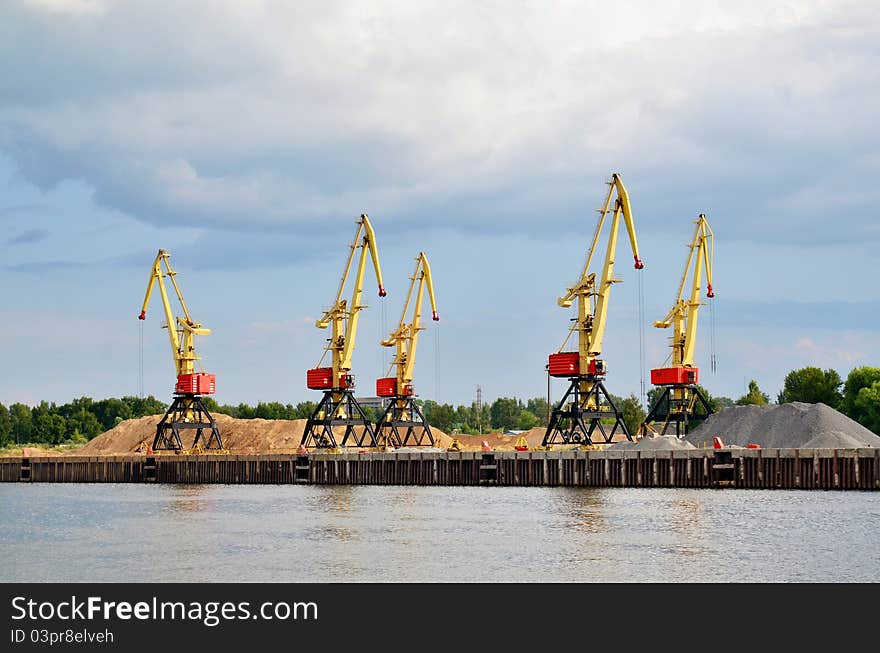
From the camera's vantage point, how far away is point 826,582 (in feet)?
139

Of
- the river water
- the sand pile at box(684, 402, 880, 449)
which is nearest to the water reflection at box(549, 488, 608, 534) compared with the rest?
the river water

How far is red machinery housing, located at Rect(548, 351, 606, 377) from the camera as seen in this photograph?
108375mm

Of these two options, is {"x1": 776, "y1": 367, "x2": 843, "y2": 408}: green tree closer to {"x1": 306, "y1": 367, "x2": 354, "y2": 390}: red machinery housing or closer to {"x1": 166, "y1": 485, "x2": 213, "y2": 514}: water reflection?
{"x1": 306, "y1": 367, "x2": 354, "y2": 390}: red machinery housing

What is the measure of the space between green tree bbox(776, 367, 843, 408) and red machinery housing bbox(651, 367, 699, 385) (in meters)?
22.4

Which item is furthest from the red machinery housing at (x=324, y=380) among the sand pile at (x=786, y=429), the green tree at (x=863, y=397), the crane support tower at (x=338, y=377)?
the green tree at (x=863, y=397)

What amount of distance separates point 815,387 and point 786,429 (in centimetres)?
4830

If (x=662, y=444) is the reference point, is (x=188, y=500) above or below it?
below

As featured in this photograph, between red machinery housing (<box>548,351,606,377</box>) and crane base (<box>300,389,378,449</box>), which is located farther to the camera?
crane base (<box>300,389,378,449</box>)

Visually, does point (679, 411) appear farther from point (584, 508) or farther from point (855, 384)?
point (584, 508)

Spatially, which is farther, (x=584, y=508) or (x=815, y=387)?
(x=815, y=387)

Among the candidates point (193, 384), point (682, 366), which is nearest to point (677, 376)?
point (682, 366)

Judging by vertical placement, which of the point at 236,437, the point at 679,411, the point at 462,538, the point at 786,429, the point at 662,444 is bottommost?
the point at 462,538

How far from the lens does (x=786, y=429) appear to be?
93.6m
